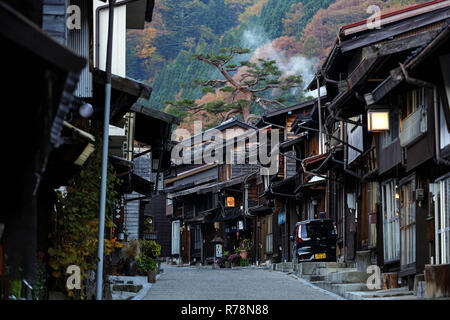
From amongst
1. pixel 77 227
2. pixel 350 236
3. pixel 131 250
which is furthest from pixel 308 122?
pixel 77 227

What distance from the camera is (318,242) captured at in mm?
31609

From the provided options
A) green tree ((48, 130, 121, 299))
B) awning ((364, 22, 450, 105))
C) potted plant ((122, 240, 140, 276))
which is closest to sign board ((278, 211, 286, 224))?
potted plant ((122, 240, 140, 276))

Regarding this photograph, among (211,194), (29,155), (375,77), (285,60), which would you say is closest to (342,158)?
(375,77)

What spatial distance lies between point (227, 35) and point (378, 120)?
115650mm

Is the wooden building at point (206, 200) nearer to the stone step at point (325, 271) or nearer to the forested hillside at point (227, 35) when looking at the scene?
the stone step at point (325, 271)

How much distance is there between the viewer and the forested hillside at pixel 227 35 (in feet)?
364

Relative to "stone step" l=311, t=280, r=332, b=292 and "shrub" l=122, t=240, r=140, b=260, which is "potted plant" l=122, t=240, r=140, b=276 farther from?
"stone step" l=311, t=280, r=332, b=292

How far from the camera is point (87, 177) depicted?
54.3ft

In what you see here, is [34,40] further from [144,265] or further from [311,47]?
[311,47]

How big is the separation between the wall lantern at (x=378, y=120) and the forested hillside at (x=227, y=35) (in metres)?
71.2

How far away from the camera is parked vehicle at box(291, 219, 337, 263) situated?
31.6 meters

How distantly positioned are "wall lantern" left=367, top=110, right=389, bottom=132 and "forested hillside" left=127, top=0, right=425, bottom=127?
71218mm

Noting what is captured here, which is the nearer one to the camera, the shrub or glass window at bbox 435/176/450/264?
glass window at bbox 435/176/450/264
